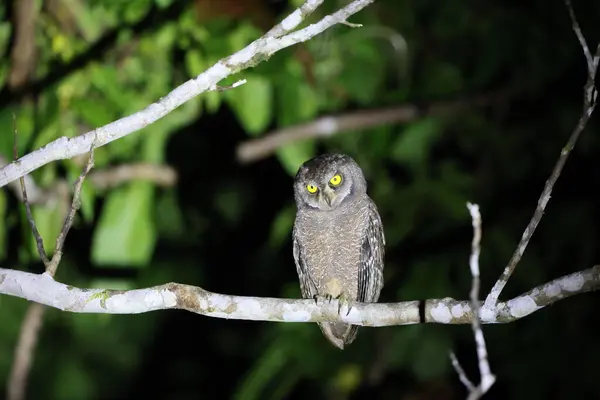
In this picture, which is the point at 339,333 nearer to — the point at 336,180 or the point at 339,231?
the point at 339,231

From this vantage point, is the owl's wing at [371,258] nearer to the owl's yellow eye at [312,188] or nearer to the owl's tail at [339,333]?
the owl's tail at [339,333]

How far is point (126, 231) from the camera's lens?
507cm

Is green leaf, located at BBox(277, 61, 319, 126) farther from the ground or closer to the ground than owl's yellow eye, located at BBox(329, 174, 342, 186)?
farther from the ground

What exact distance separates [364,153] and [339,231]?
2304 mm

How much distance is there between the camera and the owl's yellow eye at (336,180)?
164 inches

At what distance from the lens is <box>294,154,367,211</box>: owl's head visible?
13.6 feet

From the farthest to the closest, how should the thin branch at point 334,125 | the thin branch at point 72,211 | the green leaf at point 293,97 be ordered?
the thin branch at point 334,125, the green leaf at point 293,97, the thin branch at point 72,211

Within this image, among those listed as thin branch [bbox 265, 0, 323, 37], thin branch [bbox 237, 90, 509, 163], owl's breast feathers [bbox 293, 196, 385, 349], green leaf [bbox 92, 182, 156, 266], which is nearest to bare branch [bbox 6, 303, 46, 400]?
green leaf [bbox 92, 182, 156, 266]

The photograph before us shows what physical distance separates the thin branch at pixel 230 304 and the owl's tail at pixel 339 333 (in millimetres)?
1120

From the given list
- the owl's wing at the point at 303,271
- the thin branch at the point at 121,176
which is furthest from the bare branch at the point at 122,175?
the owl's wing at the point at 303,271

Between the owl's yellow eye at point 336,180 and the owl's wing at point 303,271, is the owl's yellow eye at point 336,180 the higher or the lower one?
the higher one

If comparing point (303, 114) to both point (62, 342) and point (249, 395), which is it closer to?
point (249, 395)

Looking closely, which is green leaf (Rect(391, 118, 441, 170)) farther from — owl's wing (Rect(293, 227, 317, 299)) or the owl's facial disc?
the owl's facial disc

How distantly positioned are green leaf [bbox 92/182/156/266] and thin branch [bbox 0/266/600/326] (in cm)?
217
